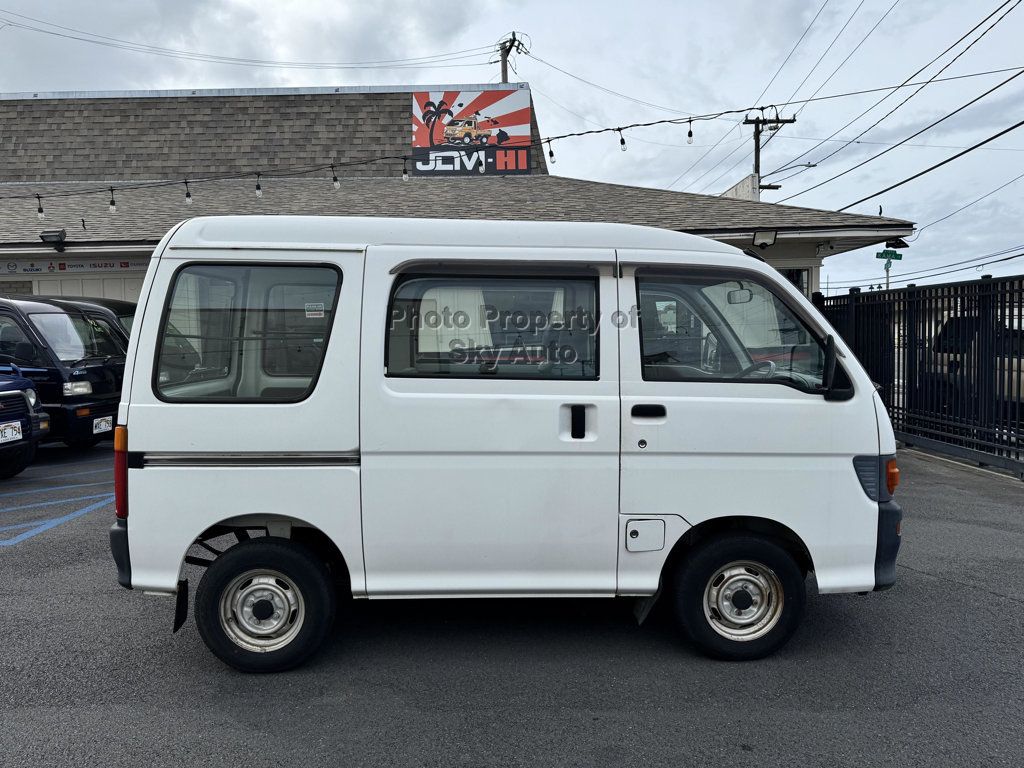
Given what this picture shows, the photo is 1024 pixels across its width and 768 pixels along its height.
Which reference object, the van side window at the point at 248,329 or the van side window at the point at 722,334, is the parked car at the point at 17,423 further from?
the van side window at the point at 722,334

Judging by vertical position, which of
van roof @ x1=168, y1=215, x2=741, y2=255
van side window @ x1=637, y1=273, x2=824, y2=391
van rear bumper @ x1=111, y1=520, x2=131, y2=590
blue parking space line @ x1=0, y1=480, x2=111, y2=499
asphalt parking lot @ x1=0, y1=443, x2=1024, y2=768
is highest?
van roof @ x1=168, y1=215, x2=741, y2=255

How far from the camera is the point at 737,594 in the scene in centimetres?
369

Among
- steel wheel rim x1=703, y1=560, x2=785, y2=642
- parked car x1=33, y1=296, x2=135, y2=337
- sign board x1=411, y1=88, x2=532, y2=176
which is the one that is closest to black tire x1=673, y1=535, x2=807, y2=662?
steel wheel rim x1=703, y1=560, x2=785, y2=642

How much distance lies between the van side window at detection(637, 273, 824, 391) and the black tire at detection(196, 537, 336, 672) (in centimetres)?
184

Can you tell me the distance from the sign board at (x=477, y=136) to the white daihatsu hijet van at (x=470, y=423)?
12945 millimetres

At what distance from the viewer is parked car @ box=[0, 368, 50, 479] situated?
7607 mm

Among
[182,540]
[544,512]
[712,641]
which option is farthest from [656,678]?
[182,540]

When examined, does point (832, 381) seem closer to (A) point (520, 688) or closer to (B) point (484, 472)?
(B) point (484, 472)

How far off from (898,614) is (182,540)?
154 inches

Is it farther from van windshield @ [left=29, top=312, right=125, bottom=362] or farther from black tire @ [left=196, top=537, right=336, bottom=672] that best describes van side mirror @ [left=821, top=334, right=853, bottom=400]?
van windshield @ [left=29, top=312, right=125, bottom=362]

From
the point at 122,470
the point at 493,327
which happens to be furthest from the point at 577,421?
the point at 122,470

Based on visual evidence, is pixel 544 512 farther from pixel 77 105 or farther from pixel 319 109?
pixel 77 105

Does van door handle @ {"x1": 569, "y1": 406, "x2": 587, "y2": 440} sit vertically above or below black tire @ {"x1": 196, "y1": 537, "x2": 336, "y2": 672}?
above

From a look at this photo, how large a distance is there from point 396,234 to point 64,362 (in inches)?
305
